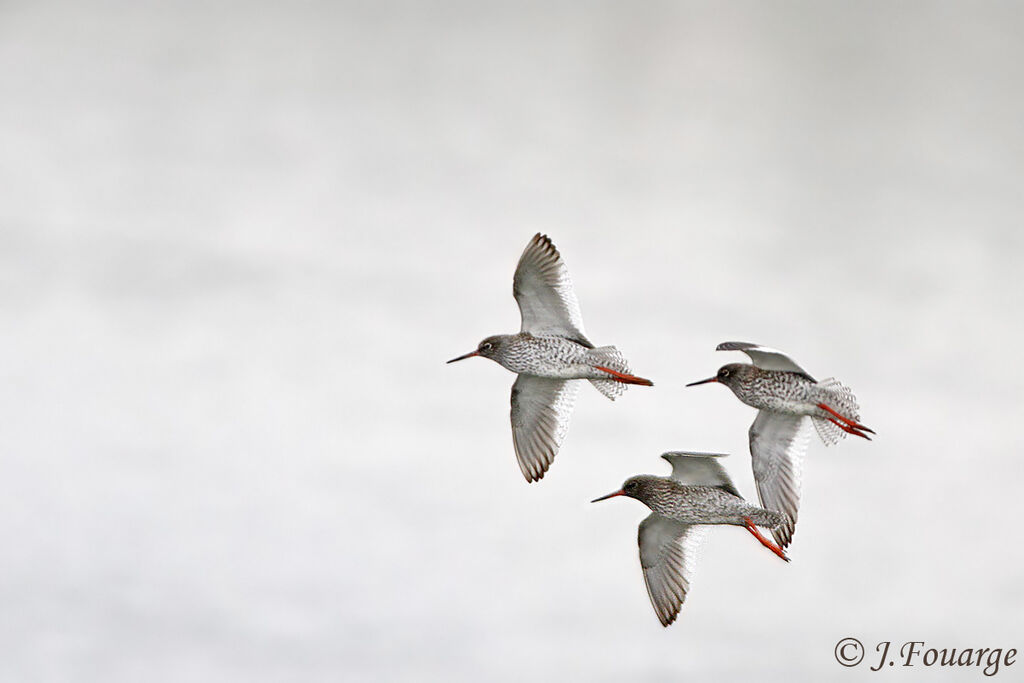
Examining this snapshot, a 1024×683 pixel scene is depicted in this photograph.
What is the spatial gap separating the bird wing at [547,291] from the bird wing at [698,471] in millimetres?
864

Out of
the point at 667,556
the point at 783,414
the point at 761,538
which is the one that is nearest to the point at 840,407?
the point at 783,414

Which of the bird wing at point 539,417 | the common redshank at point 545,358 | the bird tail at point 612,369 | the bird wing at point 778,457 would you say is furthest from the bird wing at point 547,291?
the bird wing at point 778,457

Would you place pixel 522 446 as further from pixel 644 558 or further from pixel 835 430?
pixel 835 430

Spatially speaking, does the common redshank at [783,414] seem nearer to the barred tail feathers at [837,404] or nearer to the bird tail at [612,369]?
the barred tail feathers at [837,404]

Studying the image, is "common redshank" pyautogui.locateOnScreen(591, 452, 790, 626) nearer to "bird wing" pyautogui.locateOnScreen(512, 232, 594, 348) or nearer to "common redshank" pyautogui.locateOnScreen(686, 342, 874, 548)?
"common redshank" pyautogui.locateOnScreen(686, 342, 874, 548)

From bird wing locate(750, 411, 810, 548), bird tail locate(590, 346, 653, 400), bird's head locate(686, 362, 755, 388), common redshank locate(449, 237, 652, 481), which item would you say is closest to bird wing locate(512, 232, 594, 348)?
common redshank locate(449, 237, 652, 481)

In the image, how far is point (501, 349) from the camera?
1028 centimetres

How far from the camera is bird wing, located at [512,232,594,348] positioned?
10.1 metres

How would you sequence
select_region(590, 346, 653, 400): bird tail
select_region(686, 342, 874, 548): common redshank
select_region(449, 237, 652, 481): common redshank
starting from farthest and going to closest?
select_region(449, 237, 652, 481): common redshank
select_region(590, 346, 653, 400): bird tail
select_region(686, 342, 874, 548): common redshank

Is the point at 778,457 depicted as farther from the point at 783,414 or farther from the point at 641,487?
the point at 641,487

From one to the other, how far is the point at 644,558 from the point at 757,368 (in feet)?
5.00

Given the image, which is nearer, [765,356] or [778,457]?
[765,356]

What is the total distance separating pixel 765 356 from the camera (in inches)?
375

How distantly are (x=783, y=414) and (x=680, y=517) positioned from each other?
36.2 inches
